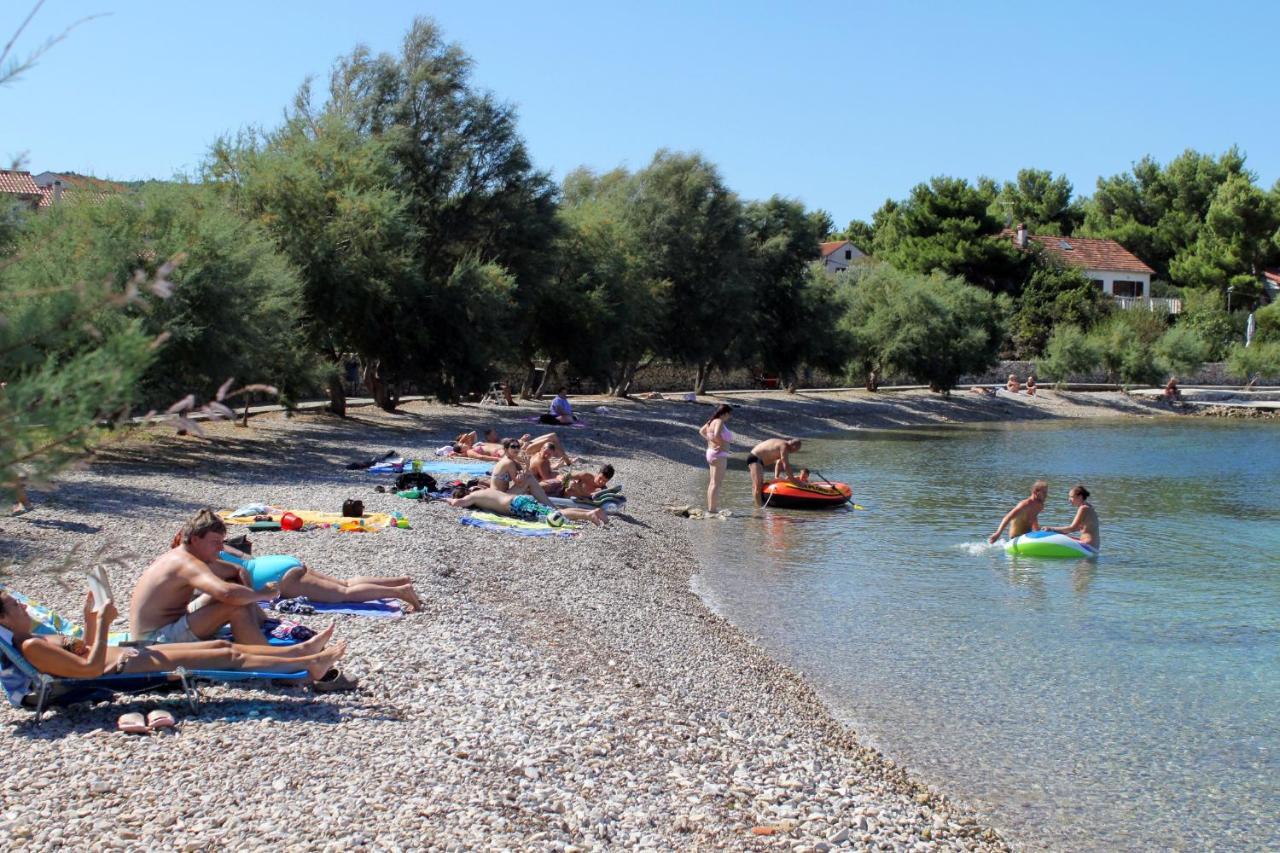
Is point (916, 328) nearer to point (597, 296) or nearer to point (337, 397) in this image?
point (597, 296)

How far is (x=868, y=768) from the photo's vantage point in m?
8.23

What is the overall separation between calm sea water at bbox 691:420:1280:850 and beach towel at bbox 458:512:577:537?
2.12m

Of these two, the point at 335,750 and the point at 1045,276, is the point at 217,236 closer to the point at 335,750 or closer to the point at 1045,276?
the point at 335,750

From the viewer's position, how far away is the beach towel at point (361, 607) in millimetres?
9672

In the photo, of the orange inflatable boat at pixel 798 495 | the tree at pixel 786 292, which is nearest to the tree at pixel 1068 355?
the tree at pixel 786 292

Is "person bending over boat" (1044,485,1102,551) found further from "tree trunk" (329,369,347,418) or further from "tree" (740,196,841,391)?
"tree" (740,196,841,391)

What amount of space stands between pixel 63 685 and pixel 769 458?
1655cm

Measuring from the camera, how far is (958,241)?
2741 inches

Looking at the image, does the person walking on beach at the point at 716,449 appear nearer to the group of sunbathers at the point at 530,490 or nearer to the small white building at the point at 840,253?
the group of sunbathers at the point at 530,490

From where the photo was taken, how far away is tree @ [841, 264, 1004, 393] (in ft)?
180

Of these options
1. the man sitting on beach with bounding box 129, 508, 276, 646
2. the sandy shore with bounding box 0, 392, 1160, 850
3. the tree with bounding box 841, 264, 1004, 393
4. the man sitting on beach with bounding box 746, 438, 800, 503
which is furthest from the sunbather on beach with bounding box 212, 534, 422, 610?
the tree with bounding box 841, 264, 1004, 393

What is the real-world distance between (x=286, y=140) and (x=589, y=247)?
1053 cm

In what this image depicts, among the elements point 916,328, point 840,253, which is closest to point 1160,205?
point 840,253

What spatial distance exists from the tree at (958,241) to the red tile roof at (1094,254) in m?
7.19
